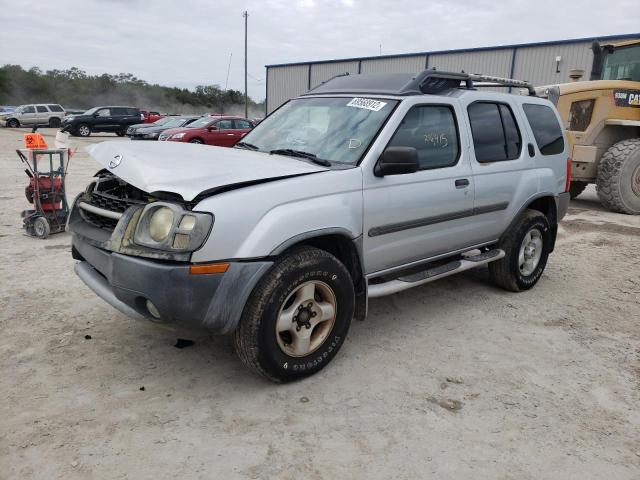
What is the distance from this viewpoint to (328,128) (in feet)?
12.6

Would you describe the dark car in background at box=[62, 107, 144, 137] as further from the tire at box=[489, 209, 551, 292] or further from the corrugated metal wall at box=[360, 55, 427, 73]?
the tire at box=[489, 209, 551, 292]

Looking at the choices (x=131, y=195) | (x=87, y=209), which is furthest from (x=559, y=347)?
(x=87, y=209)

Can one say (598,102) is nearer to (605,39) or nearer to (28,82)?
Answer: (605,39)

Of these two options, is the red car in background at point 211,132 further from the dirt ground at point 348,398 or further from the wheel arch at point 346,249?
the wheel arch at point 346,249

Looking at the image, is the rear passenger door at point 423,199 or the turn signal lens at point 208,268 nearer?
the turn signal lens at point 208,268

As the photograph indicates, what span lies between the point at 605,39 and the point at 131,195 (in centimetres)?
2302

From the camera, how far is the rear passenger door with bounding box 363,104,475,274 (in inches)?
139

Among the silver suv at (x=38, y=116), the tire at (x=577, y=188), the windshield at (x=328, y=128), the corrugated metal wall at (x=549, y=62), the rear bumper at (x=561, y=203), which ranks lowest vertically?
the tire at (x=577, y=188)

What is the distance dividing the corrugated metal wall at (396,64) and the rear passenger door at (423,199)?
23.6 m

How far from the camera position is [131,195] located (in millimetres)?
3510

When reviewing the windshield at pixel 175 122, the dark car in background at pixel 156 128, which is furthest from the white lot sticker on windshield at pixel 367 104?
the windshield at pixel 175 122

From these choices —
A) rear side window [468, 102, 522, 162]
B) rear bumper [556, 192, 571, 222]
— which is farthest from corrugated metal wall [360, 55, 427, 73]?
rear side window [468, 102, 522, 162]

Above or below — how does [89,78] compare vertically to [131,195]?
above

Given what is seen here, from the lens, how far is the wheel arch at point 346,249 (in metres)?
3.16
